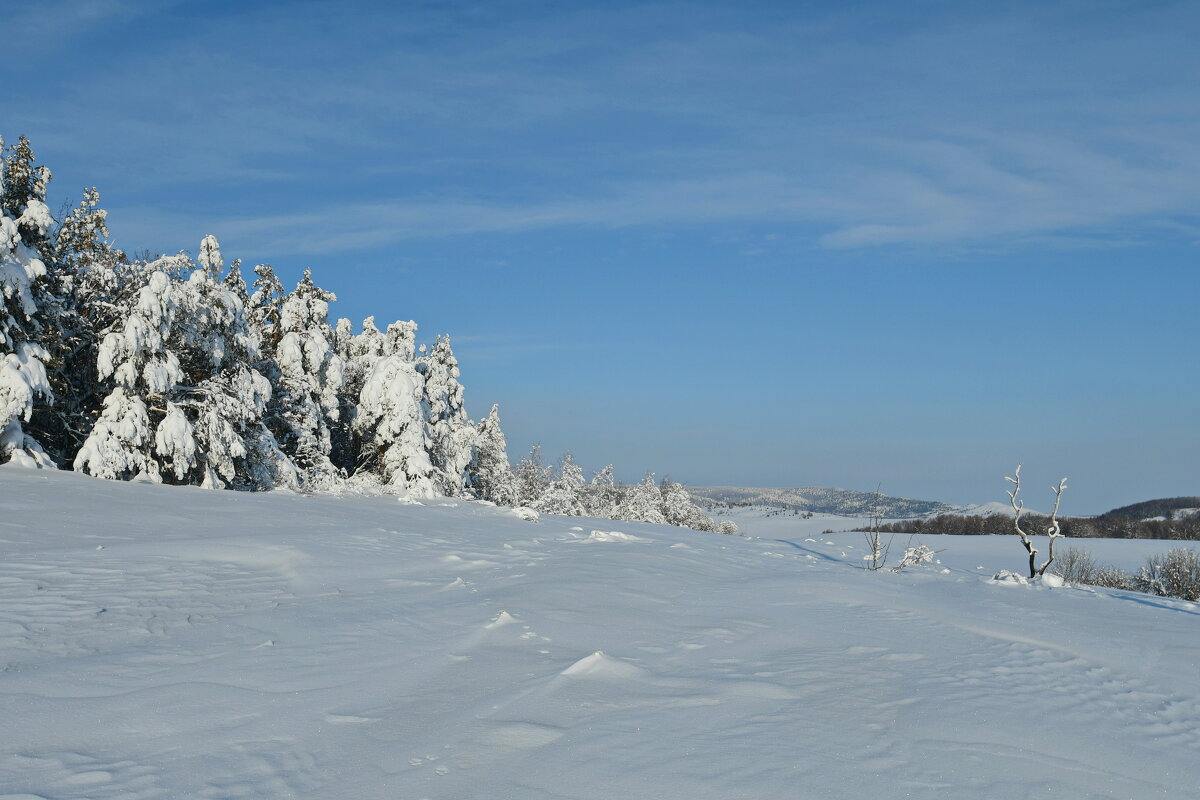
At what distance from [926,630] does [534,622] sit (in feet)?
10.5

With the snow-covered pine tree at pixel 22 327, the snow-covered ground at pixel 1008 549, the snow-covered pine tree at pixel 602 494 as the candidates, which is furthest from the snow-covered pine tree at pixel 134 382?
the snow-covered pine tree at pixel 602 494

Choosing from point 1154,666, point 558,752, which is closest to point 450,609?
point 558,752

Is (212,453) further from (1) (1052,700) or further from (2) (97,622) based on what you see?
(1) (1052,700)

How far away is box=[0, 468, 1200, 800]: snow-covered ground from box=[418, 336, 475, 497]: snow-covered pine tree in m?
18.3

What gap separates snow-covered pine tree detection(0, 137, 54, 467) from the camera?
11.9m

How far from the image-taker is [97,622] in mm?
4777

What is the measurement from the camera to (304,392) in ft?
71.9

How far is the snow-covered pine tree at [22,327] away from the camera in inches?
468

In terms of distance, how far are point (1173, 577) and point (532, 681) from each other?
3257cm

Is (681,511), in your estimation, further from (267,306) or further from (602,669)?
(602,669)

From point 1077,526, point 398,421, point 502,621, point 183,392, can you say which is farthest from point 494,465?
point 1077,526

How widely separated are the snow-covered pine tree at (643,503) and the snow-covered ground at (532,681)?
3977cm

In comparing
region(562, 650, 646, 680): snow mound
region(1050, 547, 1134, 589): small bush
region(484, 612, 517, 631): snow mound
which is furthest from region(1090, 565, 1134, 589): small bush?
region(562, 650, 646, 680): snow mound

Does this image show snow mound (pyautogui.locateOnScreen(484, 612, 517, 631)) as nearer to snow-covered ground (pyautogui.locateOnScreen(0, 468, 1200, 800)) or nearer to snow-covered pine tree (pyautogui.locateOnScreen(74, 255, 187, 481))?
snow-covered ground (pyautogui.locateOnScreen(0, 468, 1200, 800))
